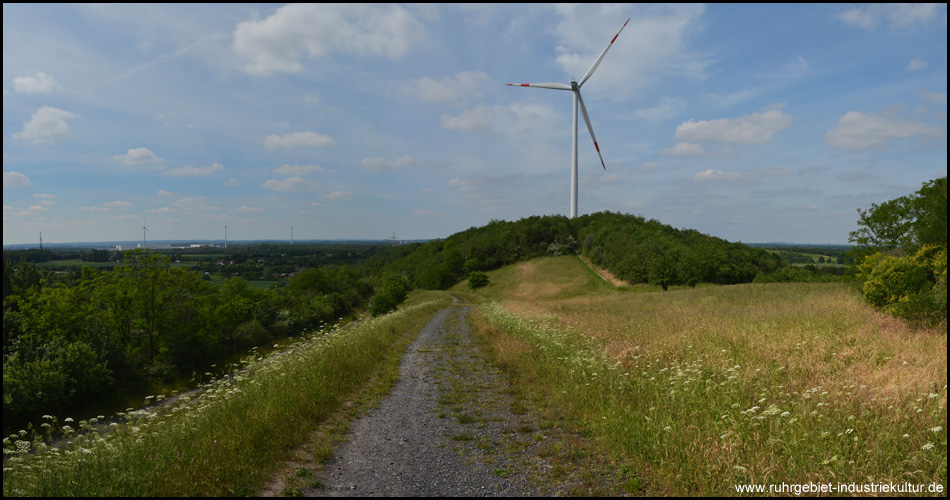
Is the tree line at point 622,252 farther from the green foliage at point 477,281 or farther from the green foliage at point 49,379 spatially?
the green foliage at point 49,379

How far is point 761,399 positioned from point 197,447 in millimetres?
8509

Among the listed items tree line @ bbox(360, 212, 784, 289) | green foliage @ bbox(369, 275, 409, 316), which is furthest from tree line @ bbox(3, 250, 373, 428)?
tree line @ bbox(360, 212, 784, 289)

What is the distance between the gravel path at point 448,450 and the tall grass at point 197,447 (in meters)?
1.02

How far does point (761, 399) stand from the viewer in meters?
A: 6.04

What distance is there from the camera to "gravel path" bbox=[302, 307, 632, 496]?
17.4ft

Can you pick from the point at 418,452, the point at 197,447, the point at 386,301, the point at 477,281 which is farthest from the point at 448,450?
the point at 477,281

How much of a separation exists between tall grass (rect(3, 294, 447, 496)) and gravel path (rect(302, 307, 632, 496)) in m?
1.02

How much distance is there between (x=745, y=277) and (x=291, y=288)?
3755 inches

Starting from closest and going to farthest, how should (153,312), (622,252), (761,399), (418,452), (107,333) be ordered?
(761,399)
(418,452)
(107,333)
(153,312)
(622,252)

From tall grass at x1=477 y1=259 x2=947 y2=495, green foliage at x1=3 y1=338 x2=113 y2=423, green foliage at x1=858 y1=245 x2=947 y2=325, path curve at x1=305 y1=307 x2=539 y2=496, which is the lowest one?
green foliage at x1=3 y1=338 x2=113 y2=423

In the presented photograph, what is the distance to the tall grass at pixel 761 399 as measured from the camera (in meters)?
4.82

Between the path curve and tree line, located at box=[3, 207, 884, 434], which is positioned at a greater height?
the path curve

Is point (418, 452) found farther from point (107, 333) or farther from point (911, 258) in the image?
point (107, 333)

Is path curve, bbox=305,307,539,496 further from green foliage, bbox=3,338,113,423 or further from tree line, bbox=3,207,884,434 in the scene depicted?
tree line, bbox=3,207,884,434
